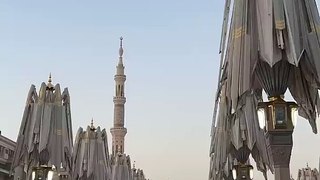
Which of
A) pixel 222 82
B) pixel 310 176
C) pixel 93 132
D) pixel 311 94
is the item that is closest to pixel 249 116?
pixel 222 82

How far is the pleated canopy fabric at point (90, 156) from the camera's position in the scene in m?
27.9

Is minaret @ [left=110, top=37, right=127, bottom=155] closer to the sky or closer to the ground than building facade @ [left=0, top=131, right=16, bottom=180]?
closer to the sky

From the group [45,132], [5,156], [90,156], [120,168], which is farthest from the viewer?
[120,168]

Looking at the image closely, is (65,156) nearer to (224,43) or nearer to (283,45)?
(224,43)

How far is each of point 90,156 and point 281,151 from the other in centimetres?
2045

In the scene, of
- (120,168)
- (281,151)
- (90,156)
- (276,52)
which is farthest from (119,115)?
(276,52)

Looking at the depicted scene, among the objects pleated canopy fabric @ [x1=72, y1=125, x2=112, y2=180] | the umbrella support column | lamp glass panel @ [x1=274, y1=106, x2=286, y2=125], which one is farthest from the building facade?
lamp glass panel @ [x1=274, y1=106, x2=286, y2=125]

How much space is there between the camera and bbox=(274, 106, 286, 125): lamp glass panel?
9258mm

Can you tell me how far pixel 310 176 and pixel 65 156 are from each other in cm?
3391

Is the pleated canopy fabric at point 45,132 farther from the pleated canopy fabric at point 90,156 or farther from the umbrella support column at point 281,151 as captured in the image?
the umbrella support column at point 281,151

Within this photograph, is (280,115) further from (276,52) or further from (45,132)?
(45,132)

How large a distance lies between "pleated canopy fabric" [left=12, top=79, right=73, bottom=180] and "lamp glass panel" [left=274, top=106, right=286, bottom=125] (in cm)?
1266

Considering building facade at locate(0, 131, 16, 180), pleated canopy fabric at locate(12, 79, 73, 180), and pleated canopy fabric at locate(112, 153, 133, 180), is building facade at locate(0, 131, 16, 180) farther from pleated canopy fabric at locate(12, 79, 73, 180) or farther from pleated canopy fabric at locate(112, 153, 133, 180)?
pleated canopy fabric at locate(112, 153, 133, 180)

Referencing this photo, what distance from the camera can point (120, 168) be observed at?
42.9 meters
